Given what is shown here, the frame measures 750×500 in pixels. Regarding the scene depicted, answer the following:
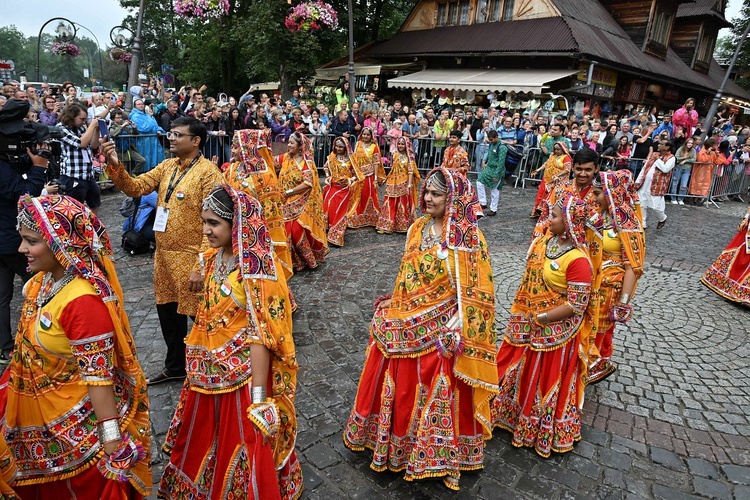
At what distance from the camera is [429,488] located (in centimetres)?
339

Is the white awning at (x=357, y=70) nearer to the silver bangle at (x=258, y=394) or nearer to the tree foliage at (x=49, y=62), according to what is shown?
the silver bangle at (x=258, y=394)

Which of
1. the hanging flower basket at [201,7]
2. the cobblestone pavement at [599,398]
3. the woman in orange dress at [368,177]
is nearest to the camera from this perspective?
the cobblestone pavement at [599,398]

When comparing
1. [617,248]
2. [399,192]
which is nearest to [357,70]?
[399,192]

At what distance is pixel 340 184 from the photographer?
938 centimetres

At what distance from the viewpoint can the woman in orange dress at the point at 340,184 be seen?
30.1 ft

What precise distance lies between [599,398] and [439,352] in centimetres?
237

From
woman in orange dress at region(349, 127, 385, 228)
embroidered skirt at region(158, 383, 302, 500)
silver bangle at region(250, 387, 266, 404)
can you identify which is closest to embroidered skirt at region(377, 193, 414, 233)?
woman in orange dress at region(349, 127, 385, 228)

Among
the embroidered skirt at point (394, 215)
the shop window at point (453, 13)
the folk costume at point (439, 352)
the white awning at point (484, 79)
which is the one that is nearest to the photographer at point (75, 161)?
the folk costume at point (439, 352)

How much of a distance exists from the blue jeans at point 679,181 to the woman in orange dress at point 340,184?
10659 mm

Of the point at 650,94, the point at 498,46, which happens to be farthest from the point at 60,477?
the point at 650,94

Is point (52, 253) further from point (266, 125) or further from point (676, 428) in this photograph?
point (266, 125)

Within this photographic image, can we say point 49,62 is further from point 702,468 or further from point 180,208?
point 702,468

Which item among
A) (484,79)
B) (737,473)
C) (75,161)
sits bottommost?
(737,473)

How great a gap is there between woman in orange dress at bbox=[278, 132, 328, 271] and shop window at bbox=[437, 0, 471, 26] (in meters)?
21.4
